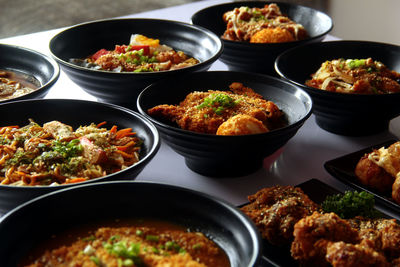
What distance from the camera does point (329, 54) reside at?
3260 millimetres

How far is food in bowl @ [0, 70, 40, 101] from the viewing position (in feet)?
9.06

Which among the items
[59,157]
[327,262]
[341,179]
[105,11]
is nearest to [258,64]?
[341,179]

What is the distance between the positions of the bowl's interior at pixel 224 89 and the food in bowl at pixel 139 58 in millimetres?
257

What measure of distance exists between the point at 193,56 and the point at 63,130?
1.23 meters

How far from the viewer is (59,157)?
6.91 ft

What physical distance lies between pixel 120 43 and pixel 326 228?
2177mm

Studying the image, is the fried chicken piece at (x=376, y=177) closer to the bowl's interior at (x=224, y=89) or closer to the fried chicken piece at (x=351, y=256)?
the bowl's interior at (x=224, y=89)

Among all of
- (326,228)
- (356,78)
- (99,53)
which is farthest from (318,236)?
(99,53)

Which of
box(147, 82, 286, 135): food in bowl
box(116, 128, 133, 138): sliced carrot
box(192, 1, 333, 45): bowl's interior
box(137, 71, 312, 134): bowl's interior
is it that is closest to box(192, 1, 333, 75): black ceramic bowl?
box(192, 1, 333, 45): bowl's interior

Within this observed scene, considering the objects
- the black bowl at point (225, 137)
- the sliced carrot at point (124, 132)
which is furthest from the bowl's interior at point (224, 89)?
the sliced carrot at point (124, 132)

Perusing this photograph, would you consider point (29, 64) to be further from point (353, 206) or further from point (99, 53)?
point (353, 206)

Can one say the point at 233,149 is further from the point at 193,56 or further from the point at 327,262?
the point at 193,56

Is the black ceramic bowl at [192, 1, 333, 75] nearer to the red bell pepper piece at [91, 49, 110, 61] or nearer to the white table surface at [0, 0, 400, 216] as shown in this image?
the white table surface at [0, 0, 400, 216]

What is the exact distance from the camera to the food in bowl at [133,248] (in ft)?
4.60
